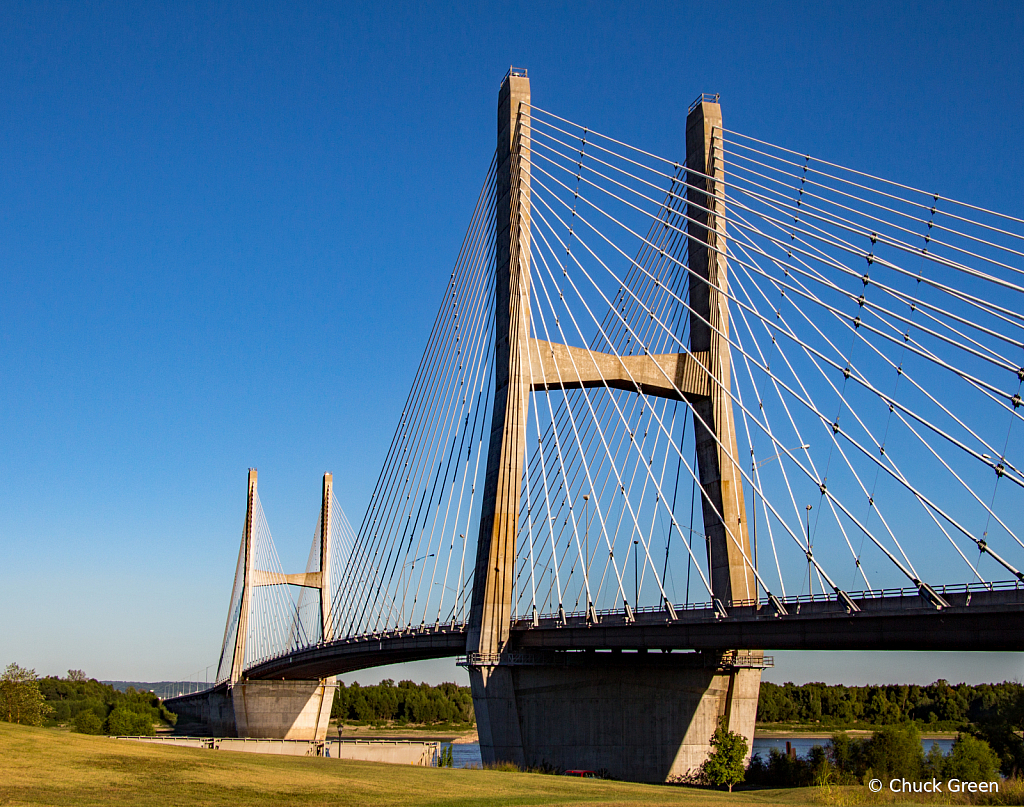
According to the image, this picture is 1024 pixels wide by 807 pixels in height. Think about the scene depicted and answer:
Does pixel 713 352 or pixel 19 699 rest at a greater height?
pixel 713 352

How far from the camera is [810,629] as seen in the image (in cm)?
2823

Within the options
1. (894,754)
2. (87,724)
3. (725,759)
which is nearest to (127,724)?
(87,724)

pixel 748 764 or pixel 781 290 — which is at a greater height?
pixel 781 290

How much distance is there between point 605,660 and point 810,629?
12634 mm

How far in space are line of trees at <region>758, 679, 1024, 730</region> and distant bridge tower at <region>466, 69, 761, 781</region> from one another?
7947 cm

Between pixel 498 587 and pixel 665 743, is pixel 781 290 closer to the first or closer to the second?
pixel 498 587

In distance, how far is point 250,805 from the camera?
15.5 m

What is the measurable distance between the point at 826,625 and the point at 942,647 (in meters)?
3.55


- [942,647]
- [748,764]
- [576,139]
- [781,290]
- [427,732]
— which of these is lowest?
[427,732]

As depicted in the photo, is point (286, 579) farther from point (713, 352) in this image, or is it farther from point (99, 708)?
point (713, 352)

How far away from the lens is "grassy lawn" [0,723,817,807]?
1602cm

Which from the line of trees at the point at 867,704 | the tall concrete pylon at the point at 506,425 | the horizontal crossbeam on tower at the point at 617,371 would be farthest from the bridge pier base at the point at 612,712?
the line of trees at the point at 867,704

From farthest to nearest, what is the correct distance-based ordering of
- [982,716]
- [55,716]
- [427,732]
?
1. [427,732]
2. [55,716]
3. [982,716]

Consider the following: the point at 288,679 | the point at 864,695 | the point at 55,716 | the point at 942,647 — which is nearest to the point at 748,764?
the point at 942,647
